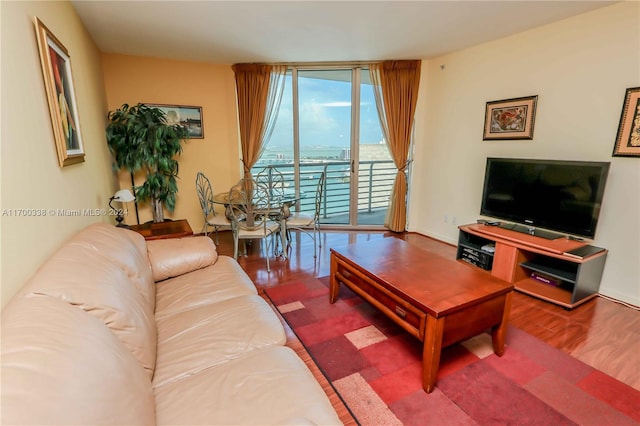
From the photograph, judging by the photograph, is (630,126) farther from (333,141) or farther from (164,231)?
(164,231)

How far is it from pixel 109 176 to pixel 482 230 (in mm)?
3900

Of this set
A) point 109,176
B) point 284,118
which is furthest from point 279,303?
point 284,118

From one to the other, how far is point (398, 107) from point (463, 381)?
3.46m

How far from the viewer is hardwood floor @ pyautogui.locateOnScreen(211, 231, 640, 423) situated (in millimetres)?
1857

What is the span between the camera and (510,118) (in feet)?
10.7

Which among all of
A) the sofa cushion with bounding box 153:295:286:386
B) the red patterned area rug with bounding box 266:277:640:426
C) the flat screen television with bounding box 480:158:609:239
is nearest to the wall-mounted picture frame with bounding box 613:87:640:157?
the flat screen television with bounding box 480:158:609:239

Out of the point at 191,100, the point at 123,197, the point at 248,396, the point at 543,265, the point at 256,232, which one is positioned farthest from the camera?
the point at 191,100

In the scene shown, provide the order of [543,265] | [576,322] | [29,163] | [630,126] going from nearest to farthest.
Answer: [29,163] < [576,322] < [630,126] < [543,265]

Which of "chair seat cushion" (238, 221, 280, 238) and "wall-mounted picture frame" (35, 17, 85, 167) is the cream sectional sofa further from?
"chair seat cushion" (238, 221, 280, 238)

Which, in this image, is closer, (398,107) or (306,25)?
(306,25)

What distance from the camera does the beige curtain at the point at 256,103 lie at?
4145 millimetres

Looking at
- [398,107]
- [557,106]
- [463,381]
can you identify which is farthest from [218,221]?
[557,106]

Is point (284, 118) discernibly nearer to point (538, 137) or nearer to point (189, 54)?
point (189, 54)

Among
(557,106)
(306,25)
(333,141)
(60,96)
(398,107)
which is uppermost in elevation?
(306,25)
